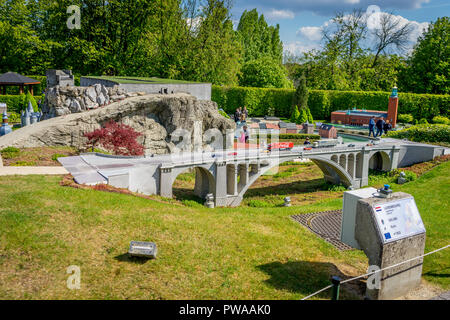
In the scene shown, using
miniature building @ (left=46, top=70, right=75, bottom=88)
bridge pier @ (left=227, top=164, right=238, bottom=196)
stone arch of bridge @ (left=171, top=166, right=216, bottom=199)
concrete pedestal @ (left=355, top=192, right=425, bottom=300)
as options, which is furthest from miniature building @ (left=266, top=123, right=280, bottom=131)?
concrete pedestal @ (left=355, top=192, right=425, bottom=300)

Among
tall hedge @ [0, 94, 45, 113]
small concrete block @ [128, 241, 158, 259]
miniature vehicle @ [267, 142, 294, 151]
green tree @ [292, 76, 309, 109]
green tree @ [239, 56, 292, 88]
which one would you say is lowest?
small concrete block @ [128, 241, 158, 259]

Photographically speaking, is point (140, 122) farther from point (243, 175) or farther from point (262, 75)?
point (262, 75)

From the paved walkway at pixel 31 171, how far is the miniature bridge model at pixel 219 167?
686 mm

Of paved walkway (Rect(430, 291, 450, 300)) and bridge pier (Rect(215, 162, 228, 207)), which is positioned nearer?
paved walkway (Rect(430, 291, 450, 300))

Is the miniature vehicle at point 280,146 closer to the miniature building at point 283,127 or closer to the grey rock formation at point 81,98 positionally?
the grey rock formation at point 81,98

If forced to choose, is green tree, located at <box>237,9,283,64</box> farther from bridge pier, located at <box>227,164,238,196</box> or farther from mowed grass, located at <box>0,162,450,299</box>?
mowed grass, located at <box>0,162,450,299</box>

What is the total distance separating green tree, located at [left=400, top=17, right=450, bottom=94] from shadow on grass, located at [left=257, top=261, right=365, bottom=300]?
58.9 m

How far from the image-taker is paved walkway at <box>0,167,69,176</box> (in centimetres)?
2265

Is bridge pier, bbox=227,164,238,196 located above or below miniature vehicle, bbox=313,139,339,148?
below

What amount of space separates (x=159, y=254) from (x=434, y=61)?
64.3 meters

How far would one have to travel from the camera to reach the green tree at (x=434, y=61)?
62750 mm

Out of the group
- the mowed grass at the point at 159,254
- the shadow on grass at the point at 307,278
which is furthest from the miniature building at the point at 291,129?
the shadow on grass at the point at 307,278

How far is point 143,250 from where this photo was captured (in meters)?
13.9

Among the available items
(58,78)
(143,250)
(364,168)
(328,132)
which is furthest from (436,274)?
(58,78)
